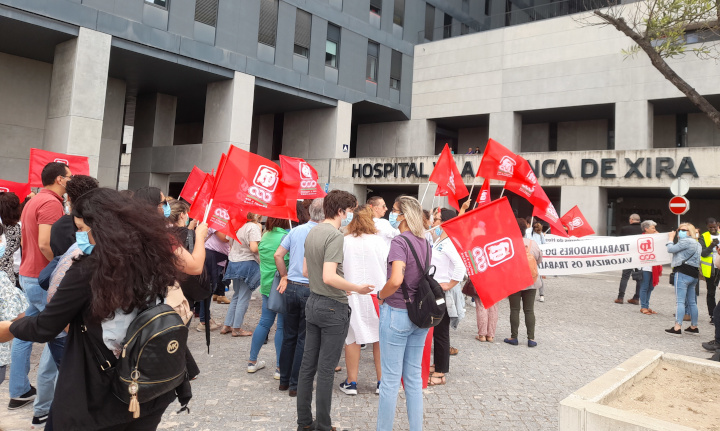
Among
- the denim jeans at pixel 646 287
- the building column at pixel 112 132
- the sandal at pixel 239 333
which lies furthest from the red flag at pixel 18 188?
the building column at pixel 112 132

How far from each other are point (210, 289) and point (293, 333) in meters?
1.08

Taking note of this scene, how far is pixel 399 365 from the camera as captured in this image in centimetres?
368

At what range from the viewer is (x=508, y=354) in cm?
668

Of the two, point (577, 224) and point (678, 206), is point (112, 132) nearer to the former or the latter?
point (577, 224)

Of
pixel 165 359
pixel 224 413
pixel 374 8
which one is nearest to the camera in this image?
pixel 165 359

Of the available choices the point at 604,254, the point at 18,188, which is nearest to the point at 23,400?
the point at 18,188

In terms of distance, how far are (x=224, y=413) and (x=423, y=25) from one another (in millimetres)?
30826

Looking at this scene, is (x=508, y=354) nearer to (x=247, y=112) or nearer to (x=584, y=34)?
(x=247, y=112)

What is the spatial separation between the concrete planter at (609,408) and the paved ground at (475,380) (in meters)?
0.96

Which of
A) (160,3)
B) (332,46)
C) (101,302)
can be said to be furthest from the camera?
(332,46)

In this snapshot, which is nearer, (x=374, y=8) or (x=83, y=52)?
(x=83, y=52)

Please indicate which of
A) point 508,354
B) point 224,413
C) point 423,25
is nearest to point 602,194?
point 423,25

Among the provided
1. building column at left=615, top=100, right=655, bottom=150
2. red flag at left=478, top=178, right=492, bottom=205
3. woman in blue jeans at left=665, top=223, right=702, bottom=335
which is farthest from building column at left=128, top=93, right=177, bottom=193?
woman in blue jeans at left=665, top=223, right=702, bottom=335

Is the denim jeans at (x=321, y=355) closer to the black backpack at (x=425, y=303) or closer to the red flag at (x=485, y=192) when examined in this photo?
the black backpack at (x=425, y=303)
